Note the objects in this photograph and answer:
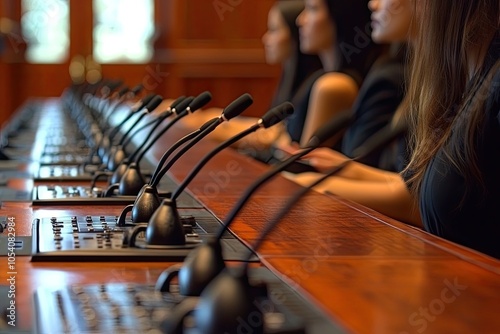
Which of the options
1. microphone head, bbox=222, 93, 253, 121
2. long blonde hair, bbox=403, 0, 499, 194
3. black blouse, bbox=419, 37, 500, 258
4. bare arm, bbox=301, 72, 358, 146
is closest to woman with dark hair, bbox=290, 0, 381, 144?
bare arm, bbox=301, 72, 358, 146

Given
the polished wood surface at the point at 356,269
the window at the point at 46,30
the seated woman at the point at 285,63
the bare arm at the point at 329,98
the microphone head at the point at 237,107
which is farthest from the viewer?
the window at the point at 46,30

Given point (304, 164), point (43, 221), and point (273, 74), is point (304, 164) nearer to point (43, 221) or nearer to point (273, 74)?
point (43, 221)

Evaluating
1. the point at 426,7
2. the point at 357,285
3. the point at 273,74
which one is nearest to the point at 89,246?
the point at 357,285

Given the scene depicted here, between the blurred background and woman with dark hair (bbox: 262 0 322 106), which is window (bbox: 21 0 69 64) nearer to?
the blurred background

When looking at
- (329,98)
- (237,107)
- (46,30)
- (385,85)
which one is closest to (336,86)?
(329,98)

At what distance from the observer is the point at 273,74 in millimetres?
10008

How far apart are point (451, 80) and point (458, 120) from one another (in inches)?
4.1

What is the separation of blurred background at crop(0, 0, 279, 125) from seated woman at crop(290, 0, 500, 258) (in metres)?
7.77

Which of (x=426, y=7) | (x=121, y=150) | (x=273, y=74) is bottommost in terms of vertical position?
(x=273, y=74)

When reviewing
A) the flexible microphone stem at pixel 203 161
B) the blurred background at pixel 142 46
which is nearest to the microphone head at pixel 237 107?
the flexible microphone stem at pixel 203 161

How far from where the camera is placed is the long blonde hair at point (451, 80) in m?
1.95

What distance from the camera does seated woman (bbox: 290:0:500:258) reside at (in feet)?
6.37

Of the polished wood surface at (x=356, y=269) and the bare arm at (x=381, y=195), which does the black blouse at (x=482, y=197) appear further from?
the bare arm at (x=381, y=195)

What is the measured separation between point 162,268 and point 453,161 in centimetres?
75
